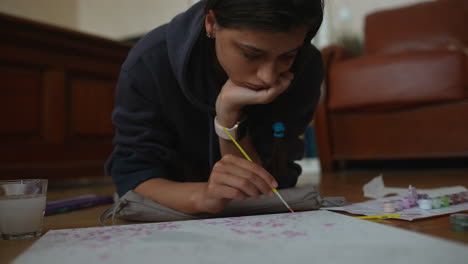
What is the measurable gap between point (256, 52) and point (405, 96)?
170 cm

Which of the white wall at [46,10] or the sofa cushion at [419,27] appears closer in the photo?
the sofa cushion at [419,27]

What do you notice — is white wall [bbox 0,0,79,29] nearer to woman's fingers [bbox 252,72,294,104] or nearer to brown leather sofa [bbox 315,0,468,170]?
brown leather sofa [bbox 315,0,468,170]

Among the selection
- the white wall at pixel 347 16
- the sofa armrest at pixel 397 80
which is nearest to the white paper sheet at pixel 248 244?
the sofa armrest at pixel 397 80

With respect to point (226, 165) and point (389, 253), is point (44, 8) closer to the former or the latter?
point (226, 165)

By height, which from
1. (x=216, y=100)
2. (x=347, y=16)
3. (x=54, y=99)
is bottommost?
(x=54, y=99)

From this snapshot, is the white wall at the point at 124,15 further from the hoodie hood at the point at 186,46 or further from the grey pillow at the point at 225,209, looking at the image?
the grey pillow at the point at 225,209

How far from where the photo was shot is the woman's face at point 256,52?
68cm

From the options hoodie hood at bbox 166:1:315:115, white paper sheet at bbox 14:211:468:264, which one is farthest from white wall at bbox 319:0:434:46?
white paper sheet at bbox 14:211:468:264

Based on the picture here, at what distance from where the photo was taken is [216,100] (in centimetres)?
90

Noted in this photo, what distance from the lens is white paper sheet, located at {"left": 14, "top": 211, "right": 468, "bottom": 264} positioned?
490 mm

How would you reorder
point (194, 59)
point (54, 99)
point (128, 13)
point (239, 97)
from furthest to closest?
point (128, 13)
point (54, 99)
point (194, 59)
point (239, 97)

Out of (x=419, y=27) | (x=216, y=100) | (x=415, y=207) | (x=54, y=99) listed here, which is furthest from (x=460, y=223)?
(x=419, y=27)

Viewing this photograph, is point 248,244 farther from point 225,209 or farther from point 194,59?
point 194,59

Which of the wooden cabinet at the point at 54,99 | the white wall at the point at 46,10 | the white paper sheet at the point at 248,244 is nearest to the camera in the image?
the white paper sheet at the point at 248,244
